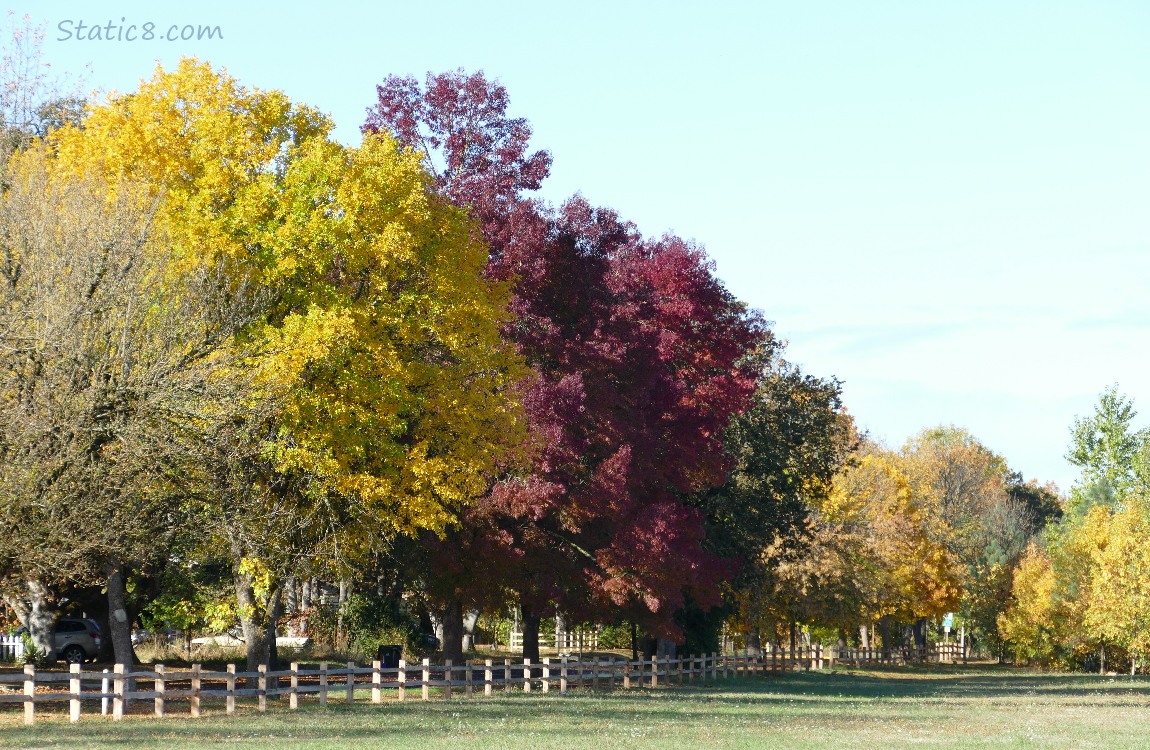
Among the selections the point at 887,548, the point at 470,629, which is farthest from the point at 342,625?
Answer: the point at 887,548

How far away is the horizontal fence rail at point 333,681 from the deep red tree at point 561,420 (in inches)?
76.7

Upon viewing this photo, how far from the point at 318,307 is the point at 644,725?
35.1ft

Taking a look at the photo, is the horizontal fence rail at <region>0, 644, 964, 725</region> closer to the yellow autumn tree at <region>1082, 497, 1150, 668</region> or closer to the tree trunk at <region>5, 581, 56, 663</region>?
the tree trunk at <region>5, 581, 56, 663</region>

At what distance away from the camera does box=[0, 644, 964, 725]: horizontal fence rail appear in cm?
2555

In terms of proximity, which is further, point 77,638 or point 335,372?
point 77,638

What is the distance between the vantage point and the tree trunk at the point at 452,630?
3659 centimetres

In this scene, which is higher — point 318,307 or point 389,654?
point 318,307

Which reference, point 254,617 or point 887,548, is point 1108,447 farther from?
point 254,617

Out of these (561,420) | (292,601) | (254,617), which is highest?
(561,420)

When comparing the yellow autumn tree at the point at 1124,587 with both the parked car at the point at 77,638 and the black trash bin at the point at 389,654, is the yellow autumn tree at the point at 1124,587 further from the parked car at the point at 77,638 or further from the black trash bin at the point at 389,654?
the parked car at the point at 77,638

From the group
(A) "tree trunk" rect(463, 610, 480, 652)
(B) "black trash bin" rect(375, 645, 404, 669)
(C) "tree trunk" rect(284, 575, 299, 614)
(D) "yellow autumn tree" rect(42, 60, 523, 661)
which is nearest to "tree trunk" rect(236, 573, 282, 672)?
(D) "yellow autumn tree" rect(42, 60, 523, 661)

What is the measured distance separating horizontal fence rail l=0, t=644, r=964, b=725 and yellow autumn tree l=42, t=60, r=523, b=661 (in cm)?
223

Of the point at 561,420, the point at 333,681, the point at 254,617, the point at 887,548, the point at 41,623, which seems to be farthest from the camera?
the point at 887,548

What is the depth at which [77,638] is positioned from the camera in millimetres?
47219
